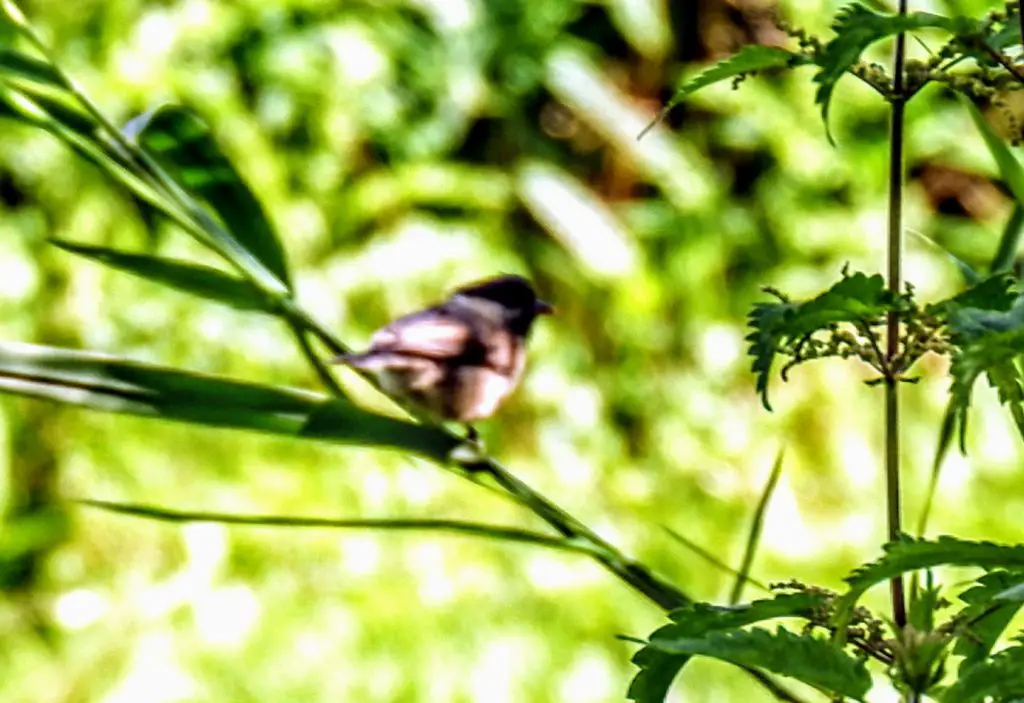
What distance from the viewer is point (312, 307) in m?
2.45

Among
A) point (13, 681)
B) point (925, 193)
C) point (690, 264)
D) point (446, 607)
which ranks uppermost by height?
point (925, 193)

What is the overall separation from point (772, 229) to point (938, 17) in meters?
2.37

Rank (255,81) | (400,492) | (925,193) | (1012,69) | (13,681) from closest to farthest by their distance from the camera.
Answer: (1012,69), (13,681), (400,492), (255,81), (925,193)

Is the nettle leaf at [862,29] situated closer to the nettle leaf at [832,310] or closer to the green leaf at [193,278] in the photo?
the nettle leaf at [832,310]

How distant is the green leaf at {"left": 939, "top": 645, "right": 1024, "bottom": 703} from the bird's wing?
125cm

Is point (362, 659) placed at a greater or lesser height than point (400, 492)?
lesser

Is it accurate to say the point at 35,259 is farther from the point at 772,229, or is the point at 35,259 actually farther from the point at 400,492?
the point at 772,229

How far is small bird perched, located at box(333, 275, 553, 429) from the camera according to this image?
5.32ft

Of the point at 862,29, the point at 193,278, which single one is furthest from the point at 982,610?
the point at 193,278

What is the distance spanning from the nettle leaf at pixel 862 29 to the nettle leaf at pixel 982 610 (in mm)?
135

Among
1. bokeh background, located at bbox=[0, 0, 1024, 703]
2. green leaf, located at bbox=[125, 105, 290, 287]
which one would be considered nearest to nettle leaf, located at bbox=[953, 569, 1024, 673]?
green leaf, located at bbox=[125, 105, 290, 287]

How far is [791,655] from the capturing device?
1.29 ft

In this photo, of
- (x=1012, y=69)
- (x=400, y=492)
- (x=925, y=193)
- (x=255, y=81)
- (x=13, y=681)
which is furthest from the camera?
(x=925, y=193)

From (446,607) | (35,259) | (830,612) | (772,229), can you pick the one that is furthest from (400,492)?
(830,612)
